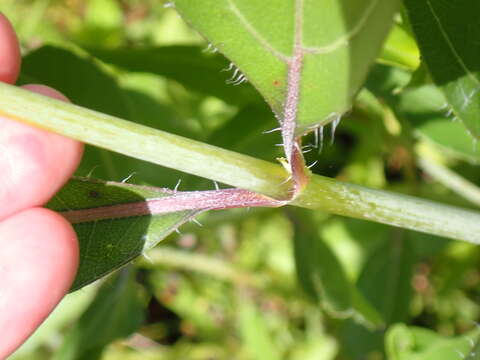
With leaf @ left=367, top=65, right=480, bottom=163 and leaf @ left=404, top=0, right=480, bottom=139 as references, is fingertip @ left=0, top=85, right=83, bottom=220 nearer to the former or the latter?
leaf @ left=404, top=0, right=480, bottom=139

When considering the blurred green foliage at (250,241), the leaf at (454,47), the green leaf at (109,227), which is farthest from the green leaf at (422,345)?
the green leaf at (109,227)

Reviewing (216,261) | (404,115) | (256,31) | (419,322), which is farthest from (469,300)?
(256,31)

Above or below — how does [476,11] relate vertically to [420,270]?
above

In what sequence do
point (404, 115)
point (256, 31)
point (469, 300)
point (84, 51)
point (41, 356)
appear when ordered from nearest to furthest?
point (256, 31)
point (404, 115)
point (84, 51)
point (469, 300)
point (41, 356)

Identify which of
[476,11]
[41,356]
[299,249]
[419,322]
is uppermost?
[476,11]

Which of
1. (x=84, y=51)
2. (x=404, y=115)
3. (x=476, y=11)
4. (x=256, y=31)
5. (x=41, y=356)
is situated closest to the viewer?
(x=256, y=31)

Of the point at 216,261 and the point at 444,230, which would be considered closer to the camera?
the point at 444,230

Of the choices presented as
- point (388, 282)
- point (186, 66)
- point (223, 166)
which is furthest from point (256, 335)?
point (223, 166)

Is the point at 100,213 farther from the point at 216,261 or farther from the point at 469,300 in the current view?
the point at 469,300
